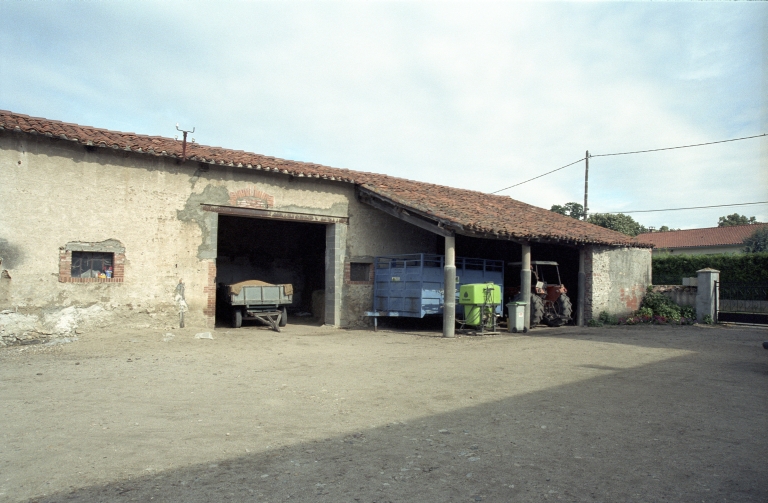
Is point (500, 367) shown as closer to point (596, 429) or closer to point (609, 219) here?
point (596, 429)

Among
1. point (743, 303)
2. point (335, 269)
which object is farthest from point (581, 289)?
point (335, 269)

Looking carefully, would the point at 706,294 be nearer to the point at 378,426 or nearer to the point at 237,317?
the point at 237,317

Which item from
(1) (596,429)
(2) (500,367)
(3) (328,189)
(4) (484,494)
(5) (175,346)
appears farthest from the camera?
(3) (328,189)

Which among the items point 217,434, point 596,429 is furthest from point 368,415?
point 596,429

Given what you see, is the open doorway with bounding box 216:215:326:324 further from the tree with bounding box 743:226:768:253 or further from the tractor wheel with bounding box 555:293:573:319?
the tree with bounding box 743:226:768:253

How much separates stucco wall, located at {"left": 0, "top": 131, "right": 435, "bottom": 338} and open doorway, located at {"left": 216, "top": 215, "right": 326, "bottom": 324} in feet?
19.6

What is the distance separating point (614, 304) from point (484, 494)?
15.0 m

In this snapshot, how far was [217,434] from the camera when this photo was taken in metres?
4.78

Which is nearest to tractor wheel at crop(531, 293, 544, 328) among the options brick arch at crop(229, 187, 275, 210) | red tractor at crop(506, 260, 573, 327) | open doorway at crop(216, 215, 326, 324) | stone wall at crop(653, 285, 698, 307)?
red tractor at crop(506, 260, 573, 327)

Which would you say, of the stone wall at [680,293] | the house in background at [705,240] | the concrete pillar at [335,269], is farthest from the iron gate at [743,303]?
the house in background at [705,240]

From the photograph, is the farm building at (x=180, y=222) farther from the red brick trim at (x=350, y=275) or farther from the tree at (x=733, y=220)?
the tree at (x=733, y=220)

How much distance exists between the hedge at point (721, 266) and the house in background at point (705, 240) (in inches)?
413

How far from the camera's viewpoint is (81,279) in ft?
34.4

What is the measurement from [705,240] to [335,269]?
3612 centimetres
